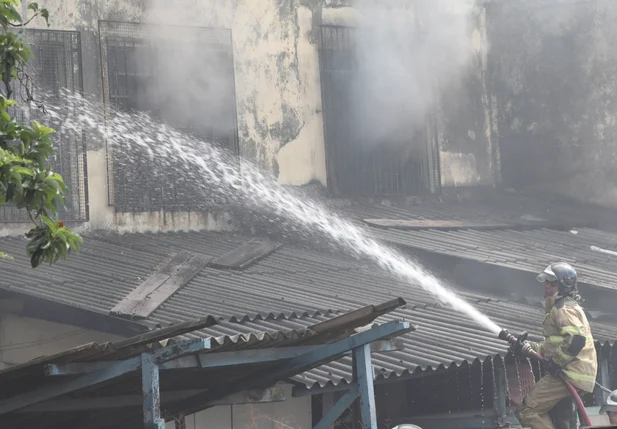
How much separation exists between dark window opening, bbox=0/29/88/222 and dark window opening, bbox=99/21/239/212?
1.21ft

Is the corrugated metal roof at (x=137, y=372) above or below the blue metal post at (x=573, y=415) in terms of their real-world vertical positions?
above

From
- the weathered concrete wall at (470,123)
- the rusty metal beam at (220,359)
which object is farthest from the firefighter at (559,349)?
the weathered concrete wall at (470,123)

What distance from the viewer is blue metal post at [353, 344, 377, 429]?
7262 mm

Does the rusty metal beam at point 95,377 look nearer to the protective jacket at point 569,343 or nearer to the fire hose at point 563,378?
the fire hose at point 563,378

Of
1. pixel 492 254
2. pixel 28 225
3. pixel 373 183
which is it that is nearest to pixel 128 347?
pixel 28 225

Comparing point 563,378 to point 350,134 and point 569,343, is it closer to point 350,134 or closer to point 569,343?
point 569,343

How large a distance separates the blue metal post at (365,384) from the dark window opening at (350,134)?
878 centimetres

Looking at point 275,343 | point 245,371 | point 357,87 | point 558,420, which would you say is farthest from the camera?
point 357,87

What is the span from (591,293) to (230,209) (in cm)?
453

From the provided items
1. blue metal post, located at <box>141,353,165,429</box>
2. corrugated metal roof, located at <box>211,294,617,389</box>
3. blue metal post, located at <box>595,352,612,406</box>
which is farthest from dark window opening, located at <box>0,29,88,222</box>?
blue metal post, located at <box>141,353,165,429</box>

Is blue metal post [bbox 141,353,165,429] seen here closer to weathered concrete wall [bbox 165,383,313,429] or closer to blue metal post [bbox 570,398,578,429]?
weathered concrete wall [bbox 165,383,313,429]

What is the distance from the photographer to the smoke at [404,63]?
16406mm

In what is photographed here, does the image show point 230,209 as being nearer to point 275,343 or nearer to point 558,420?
point 558,420

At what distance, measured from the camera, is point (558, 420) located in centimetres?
1052
